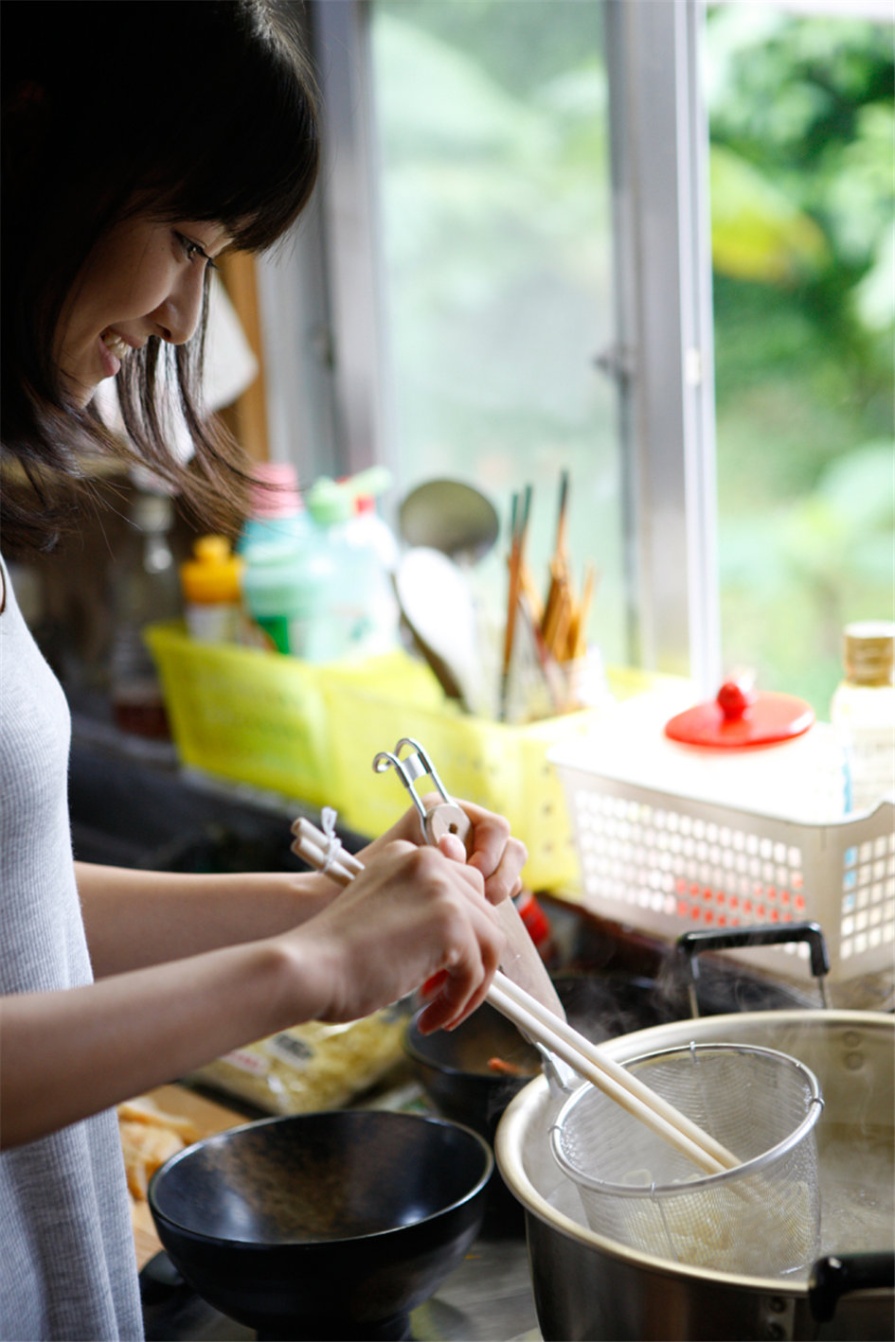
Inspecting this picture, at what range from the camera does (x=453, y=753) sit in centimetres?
156

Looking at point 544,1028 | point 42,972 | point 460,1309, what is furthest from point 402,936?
point 460,1309

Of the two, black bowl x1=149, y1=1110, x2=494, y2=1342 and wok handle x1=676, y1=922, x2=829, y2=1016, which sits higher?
wok handle x1=676, y1=922, x2=829, y2=1016

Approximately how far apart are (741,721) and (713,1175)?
590mm

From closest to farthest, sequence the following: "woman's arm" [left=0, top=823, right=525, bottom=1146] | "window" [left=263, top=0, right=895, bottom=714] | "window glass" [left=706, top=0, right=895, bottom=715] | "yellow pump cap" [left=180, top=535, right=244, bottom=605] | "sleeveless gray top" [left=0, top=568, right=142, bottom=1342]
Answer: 1. "woman's arm" [left=0, top=823, right=525, bottom=1146]
2. "sleeveless gray top" [left=0, top=568, right=142, bottom=1342]
3. "window" [left=263, top=0, right=895, bottom=714]
4. "yellow pump cap" [left=180, top=535, right=244, bottom=605]
5. "window glass" [left=706, top=0, right=895, bottom=715]

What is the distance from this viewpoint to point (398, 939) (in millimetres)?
668

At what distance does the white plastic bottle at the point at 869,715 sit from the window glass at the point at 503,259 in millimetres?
598

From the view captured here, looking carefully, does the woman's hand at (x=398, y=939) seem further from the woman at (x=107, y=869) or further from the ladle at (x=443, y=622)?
the ladle at (x=443, y=622)

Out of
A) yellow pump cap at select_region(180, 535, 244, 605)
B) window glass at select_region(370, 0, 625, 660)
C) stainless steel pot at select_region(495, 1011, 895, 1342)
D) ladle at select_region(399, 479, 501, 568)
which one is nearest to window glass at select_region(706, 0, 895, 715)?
window glass at select_region(370, 0, 625, 660)

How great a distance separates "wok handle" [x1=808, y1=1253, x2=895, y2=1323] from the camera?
620 millimetres

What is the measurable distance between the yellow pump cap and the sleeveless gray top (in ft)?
3.71

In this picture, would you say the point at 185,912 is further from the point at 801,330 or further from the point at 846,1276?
the point at 801,330

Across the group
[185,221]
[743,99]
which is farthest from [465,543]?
[743,99]

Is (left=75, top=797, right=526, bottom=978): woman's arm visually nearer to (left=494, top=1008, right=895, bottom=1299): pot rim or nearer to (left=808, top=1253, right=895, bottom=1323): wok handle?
(left=494, top=1008, right=895, bottom=1299): pot rim

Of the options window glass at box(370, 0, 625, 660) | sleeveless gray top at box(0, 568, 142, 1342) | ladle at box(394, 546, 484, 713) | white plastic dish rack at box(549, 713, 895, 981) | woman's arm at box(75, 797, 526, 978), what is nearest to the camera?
sleeveless gray top at box(0, 568, 142, 1342)
